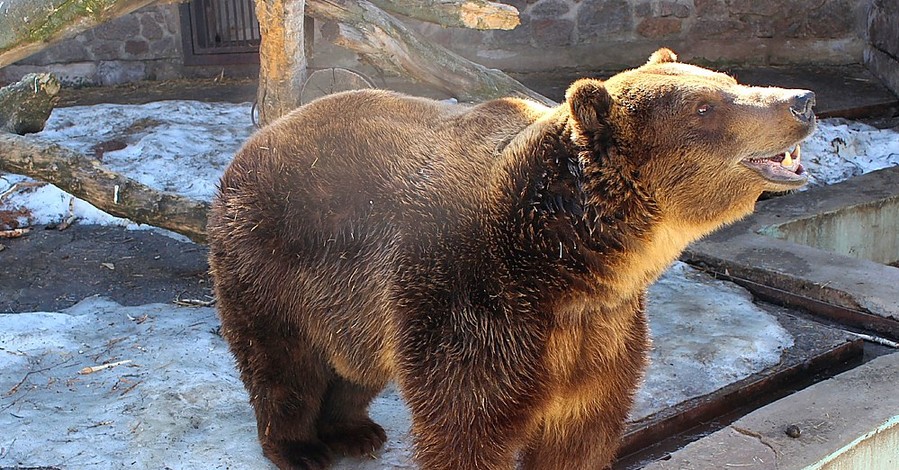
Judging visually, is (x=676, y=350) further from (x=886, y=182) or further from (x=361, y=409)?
(x=886, y=182)

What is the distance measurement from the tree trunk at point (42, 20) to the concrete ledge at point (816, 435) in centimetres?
331

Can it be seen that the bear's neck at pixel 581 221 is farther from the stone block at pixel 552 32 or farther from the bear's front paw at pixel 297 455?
the stone block at pixel 552 32

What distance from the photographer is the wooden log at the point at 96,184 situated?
16.0 ft

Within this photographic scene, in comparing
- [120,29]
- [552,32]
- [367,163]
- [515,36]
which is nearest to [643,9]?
[552,32]

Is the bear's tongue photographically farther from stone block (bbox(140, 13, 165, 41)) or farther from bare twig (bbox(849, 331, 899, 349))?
stone block (bbox(140, 13, 165, 41))

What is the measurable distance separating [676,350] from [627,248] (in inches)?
72.8

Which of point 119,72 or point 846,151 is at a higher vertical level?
point 119,72

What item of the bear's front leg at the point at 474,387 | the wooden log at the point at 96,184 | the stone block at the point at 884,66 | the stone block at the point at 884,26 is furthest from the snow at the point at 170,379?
the stone block at the point at 884,26

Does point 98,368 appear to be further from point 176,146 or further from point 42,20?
point 176,146

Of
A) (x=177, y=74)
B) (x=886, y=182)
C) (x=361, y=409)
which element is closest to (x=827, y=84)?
(x=886, y=182)

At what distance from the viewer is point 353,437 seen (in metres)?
3.37

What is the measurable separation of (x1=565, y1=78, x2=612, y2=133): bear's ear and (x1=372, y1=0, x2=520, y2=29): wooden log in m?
2.71

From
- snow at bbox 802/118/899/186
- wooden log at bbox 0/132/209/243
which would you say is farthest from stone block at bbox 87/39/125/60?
snow at bbox 802/118/899/186

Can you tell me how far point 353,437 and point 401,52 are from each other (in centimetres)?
264
